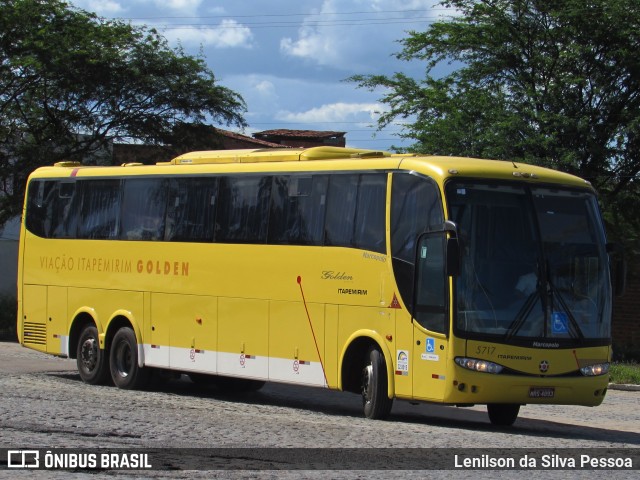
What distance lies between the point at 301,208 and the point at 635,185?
52.9 feet

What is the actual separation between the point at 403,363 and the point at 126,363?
676cm

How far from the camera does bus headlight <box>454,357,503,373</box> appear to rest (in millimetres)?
14328

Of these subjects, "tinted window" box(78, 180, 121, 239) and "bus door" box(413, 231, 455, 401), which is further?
"tinted window" box(78, 180, 121, 239)

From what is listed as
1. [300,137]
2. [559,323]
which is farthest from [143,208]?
[300,137]

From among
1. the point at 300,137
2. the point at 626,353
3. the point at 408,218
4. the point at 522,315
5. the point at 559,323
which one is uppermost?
the point at 300,137

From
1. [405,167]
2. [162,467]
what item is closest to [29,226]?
[405,167]

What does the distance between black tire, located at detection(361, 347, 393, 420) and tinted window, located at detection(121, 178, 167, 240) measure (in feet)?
17.9

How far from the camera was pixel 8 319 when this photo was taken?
3772 cm

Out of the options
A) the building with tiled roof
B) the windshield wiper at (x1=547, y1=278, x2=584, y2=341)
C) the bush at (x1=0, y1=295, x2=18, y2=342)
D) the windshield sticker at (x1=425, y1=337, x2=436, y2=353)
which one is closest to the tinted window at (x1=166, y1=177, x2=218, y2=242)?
the windshield sticker at (x1=425, y1=337, x2=436, y2=353)

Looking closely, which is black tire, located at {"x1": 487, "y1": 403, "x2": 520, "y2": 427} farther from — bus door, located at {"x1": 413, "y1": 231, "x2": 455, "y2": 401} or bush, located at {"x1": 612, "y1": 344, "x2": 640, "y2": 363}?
bush, located at {"x1": 612, "y1": 344, "x2": 640, "y2": 363}

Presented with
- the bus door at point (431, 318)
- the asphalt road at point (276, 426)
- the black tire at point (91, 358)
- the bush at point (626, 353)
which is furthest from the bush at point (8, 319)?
the bus door at point (431, 318)

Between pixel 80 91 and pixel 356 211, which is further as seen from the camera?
pixel 80 91

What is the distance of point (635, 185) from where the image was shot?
30797 mm

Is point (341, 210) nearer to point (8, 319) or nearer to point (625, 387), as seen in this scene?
point (625, 387)
